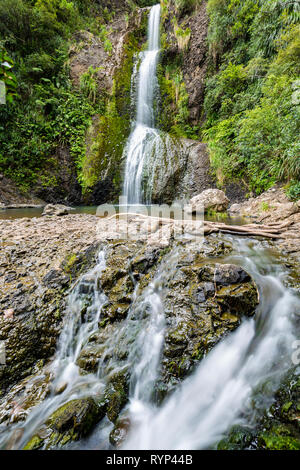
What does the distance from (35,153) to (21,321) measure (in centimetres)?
899

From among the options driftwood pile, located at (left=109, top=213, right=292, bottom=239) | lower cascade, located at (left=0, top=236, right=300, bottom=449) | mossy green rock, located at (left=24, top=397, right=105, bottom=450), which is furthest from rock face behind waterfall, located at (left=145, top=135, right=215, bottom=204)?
mossy green rock, located at (left=24, top=397, right=105, bottom=450)

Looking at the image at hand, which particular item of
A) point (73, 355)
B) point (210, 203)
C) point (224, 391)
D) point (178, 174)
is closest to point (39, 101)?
point (178, 174)

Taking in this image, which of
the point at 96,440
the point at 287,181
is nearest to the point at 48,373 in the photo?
the point at 96,440

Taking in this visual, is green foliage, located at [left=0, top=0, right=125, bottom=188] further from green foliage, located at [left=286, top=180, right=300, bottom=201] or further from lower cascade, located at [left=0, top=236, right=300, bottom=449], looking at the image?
lower cascade, located at [left=0, top=236, right=300, bottom=449]

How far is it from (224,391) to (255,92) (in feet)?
29.2

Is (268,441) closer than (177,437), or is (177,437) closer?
(268,441)

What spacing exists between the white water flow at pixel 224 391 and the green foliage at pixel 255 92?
388 cm

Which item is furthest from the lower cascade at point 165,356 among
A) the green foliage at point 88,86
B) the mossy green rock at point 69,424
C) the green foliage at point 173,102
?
the green foliage at point 88,86

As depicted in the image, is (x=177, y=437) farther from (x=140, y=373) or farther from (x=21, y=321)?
(x=21, y=321)

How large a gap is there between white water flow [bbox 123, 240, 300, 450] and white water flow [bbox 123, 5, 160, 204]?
6954 millimetres

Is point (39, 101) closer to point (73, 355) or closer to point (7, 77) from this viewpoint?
point (7, 77)

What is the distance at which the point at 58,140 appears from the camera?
9703mm

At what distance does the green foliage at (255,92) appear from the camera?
17.7 ft
